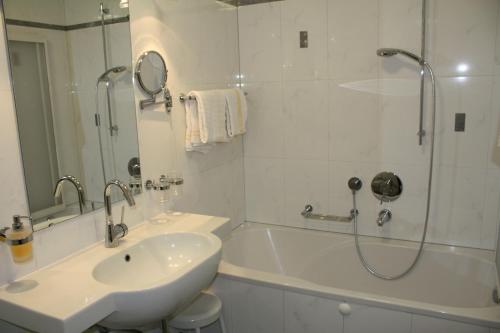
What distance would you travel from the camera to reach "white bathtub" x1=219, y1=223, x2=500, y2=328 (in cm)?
217

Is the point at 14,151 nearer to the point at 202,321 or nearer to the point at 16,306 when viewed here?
the point at 16,306

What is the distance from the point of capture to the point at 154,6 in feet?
6.72

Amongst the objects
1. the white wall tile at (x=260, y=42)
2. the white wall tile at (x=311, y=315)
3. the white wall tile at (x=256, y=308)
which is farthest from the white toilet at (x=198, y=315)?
the white wall tile at (x=260, y=42)

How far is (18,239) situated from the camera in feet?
4.27

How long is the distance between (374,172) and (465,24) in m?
1.00

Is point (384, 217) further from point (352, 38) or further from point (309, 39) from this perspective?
point (309, 39)

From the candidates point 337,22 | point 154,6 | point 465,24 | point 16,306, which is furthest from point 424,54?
point 16,306

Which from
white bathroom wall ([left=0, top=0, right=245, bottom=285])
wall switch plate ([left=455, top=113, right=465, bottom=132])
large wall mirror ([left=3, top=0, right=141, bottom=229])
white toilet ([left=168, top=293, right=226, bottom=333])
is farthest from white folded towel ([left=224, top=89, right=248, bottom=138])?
wall switch plate ([left=455, top=113, right=465, bottom=132])

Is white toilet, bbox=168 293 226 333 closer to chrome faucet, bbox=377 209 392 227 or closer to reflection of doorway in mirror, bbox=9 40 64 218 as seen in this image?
reflection of doorway in mirror, bbox=9 40 64 218

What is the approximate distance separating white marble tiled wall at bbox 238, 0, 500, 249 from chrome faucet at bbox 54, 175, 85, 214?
5.12ft

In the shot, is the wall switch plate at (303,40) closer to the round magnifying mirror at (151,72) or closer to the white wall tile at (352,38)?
the white wall tile at (352,38)

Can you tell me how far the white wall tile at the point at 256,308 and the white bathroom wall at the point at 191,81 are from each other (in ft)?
1.94

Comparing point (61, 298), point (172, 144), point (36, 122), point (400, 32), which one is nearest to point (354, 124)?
point (400, 32)

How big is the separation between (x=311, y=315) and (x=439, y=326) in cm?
58
